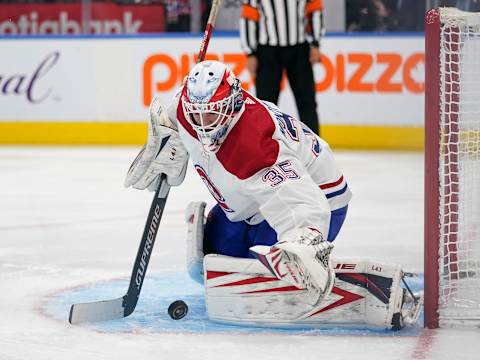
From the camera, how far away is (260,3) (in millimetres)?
6566

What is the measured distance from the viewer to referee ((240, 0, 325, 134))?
6.52m

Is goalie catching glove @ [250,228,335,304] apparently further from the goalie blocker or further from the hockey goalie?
the goalie blocker

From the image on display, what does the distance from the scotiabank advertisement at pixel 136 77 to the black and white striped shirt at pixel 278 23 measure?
1.06 metres

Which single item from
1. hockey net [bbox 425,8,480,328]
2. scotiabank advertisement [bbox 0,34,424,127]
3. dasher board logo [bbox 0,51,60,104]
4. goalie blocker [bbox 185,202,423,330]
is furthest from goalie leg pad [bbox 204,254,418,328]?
dasher board logo [bbox 0,51,60,104]

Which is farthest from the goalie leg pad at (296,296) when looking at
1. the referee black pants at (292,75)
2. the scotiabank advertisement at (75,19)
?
the scotiabank advertisement at (75,19)

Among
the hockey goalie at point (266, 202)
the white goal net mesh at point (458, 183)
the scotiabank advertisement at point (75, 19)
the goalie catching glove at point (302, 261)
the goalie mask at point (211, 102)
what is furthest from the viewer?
the scotiabank advertisement at point (75, 19)

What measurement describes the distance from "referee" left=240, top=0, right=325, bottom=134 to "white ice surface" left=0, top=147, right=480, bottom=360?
1.81 ft

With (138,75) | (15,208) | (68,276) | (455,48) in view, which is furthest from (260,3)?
(455,48)

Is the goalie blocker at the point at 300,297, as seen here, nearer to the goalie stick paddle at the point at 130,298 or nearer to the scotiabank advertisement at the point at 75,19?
the goalie stick paddle at the point at 130,298

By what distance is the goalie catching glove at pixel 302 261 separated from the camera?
7.53ft

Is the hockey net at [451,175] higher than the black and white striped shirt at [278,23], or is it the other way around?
the hockey net at [451,175]

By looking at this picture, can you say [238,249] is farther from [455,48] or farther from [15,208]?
[15,208]

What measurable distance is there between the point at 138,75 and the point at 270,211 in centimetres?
561

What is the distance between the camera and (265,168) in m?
2.50
